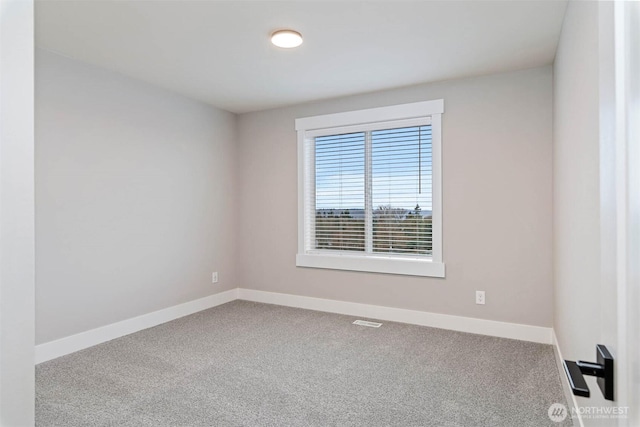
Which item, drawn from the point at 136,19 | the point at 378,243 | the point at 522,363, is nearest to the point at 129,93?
the point at 136,19

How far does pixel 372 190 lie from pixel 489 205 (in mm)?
1210

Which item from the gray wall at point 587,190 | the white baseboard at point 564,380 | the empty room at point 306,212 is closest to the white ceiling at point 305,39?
the empty room at point 306,212

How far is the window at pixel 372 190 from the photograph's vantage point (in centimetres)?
384

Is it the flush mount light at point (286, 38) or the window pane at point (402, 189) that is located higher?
the flush mount light at point (286, 38)

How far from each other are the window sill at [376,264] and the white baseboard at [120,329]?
1.17m

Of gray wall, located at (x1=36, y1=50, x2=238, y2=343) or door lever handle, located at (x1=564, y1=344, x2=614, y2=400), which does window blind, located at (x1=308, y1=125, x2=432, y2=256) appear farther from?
door lever handle, located at (x1=564, y1=344, x2=614, y2=400)

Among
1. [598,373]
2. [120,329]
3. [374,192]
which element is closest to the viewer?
[598,373]

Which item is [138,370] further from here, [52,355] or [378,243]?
[378,243]

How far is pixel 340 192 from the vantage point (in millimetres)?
4398

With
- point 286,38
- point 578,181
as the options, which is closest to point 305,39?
point 286,38

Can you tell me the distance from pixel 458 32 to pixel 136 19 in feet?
7.24

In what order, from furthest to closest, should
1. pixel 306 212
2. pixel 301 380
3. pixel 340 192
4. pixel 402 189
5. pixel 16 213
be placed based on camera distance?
1. pixel 306 212
2. pixel 340 192
3. pixel 402 189
4. pixel 301 380
5. pixel 16 213

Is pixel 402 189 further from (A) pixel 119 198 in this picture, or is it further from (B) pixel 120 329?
(B) pixel 120 329

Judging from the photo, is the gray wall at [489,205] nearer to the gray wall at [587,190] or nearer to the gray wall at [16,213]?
the gray wall at [587,190]
